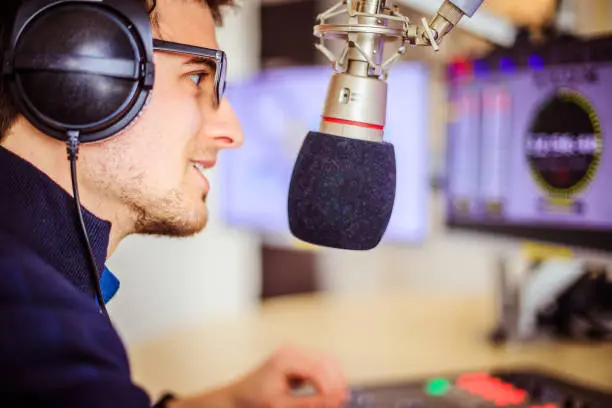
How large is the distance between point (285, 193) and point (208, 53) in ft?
2.73

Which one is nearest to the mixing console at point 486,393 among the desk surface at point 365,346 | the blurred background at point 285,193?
the desk surface at point 365,346

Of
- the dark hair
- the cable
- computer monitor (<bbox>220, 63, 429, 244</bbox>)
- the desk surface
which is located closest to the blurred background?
computer monitor (<bbox>220, 63, 429, 244</bbox>)

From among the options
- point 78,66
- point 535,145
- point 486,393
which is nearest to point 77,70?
point 78,66

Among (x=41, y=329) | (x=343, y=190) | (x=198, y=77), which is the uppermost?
(x=198, y=77)

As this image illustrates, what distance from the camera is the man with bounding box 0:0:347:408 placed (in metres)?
0.52

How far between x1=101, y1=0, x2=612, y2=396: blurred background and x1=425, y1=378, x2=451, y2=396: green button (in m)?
0.32

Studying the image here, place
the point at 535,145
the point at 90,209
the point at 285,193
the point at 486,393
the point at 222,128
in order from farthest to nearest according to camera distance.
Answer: the point at 285,193
the point at 535,145
the point at 486,393
the point at 222,128
the point at 90,209

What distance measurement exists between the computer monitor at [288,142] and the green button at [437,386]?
469mm

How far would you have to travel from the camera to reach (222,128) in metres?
0.85

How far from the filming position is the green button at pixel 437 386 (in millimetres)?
1011

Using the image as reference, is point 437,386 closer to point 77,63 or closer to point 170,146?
point 170,146

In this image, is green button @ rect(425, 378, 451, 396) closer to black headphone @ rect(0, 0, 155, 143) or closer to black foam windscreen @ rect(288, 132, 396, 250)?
black foam windscreen @ rect(288, 132, 396, 250)

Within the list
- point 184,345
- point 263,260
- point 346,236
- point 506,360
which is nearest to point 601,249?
point 506,360

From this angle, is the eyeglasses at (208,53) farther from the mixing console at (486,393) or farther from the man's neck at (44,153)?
the mixing console at (486,393)
